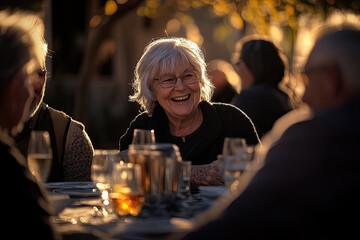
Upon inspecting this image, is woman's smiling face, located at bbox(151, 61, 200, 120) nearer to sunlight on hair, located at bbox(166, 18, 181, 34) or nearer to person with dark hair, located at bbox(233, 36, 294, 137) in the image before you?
person with dark hair, located at bbox(233, 36, 294, 137)

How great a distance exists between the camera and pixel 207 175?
414cm

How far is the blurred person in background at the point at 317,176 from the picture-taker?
204 cm

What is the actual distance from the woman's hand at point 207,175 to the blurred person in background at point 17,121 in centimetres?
155

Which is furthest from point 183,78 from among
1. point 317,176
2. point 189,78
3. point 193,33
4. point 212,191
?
point 193,33

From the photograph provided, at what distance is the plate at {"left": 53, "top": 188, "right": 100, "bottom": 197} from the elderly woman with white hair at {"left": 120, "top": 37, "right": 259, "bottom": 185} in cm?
111

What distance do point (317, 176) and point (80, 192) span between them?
5.94 ft

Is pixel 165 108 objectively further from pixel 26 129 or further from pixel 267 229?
pixel 267 229

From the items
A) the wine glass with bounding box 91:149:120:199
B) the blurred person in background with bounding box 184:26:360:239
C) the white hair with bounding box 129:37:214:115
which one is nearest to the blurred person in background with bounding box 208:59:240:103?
the white hair with bounding box 129:37:214:115

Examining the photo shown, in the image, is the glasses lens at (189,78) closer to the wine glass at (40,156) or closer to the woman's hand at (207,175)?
the woman's hand at (207,175)

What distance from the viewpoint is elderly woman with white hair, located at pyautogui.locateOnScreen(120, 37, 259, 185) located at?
4879mm

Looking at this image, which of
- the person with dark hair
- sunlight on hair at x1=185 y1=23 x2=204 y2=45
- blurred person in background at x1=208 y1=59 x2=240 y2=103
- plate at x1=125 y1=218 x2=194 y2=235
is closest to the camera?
plate at x1=125 y1=218 x2=194 y2=235

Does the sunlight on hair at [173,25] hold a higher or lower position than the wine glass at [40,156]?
higher

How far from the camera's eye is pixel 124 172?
2.85 m

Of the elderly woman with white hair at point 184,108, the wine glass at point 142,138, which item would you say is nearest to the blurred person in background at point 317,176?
the wine glass at point 142,138
